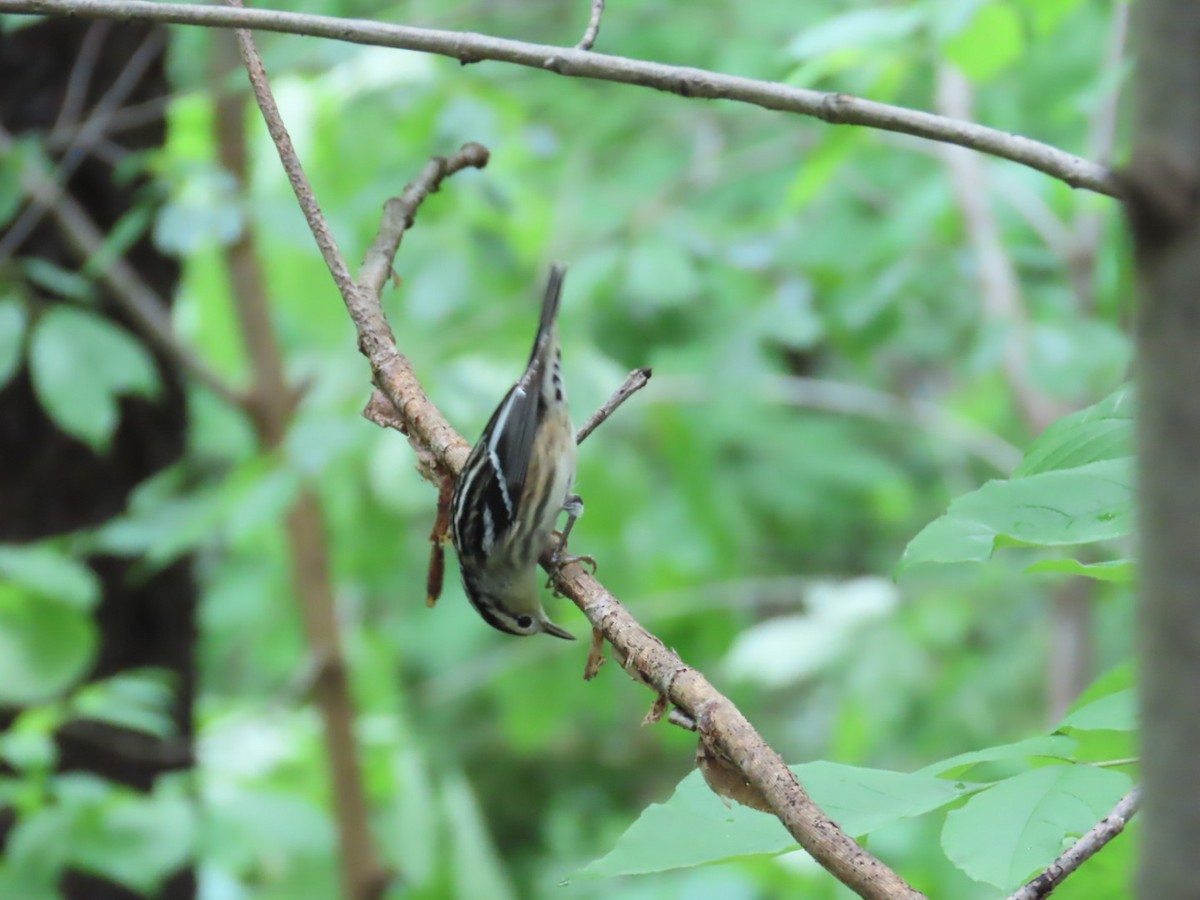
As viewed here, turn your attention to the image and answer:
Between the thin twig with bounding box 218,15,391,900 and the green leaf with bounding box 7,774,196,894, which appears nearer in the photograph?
the green leaf with bounding box 7,774,196,894

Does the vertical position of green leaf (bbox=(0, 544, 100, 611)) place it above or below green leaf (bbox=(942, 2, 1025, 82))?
below

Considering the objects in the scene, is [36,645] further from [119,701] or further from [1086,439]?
→ [1086,439]

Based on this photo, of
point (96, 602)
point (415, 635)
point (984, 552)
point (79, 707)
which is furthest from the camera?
point (415, 635)

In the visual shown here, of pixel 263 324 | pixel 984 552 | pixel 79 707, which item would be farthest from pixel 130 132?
pixel 984 552

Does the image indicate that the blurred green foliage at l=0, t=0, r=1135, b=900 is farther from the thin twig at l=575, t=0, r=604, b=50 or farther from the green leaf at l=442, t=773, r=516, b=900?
the thin twig at l=575, t=0, r=604, b=50

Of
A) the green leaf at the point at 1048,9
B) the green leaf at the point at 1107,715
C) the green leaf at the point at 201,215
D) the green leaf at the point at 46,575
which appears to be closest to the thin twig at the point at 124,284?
the green leaf at the point at 201,215

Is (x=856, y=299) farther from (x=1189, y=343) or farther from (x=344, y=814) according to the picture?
(x=1189, y=343)

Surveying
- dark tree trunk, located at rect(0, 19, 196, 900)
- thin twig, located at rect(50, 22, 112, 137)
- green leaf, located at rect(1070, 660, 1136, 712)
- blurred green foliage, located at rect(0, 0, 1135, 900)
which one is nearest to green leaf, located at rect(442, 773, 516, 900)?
blurred green foliage, located at rect(0, 0, 1135, 900)
